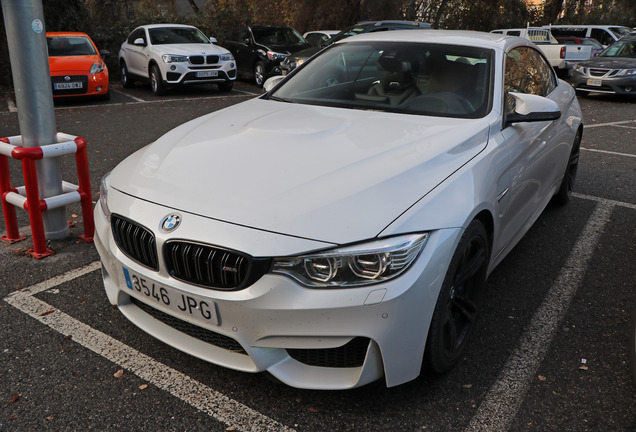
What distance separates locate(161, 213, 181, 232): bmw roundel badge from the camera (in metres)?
2.47

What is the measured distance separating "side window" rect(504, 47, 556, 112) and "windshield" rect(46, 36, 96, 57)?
10.0 metres

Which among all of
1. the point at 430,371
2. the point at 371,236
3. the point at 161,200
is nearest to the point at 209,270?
the point at 161,200

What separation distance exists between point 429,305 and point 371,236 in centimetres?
39

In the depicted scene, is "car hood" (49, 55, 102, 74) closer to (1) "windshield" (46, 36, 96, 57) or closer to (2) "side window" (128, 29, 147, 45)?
(1) "windshield" (46, 36, 96, 57)

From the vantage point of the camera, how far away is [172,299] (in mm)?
2498

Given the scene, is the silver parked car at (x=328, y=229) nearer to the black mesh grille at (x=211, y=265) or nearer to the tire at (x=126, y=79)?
the black mesh grille at (x=211, y=265)

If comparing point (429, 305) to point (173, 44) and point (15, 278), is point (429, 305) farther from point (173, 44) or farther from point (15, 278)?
point (173, 44)

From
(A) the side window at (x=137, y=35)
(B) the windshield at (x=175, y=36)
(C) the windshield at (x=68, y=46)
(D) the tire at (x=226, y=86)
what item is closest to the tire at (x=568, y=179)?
(D) the tire at (x=226, y=86)

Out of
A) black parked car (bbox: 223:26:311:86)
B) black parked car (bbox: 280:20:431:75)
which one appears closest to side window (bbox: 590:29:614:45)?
black parked car (bbox: 280:20:431:75)

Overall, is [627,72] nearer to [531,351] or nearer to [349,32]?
[349,32]

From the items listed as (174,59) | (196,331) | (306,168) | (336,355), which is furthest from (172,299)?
(174,59)

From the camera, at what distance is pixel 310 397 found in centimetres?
267

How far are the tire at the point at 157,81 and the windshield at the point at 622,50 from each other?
10.7 metres

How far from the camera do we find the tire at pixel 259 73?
591 inches
